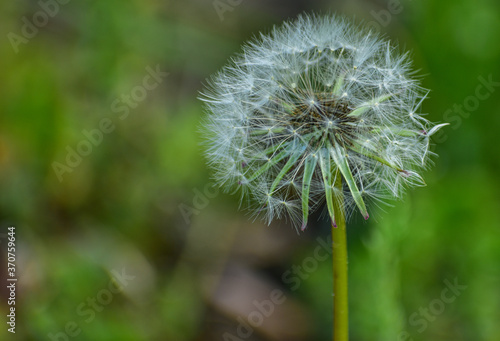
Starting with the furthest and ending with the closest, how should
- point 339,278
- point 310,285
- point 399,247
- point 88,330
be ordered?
point 310,285
point 399,247
point 88,330
point 339,278

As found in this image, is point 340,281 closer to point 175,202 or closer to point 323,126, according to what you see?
point 323,126

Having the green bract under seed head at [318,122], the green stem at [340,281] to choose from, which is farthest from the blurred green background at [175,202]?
the green stem at [340,281]

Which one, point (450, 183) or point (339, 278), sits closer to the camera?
point (339, 278)

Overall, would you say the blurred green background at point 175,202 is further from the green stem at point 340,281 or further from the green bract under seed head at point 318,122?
the green stem at point 340,281

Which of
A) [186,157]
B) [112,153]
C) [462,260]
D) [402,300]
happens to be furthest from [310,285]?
[112,153]

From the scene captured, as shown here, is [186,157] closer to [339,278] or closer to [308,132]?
[308,132]

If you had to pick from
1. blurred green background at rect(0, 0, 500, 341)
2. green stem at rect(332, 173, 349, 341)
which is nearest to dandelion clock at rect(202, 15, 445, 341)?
green stem at rect(332, 173, 349, 341)
